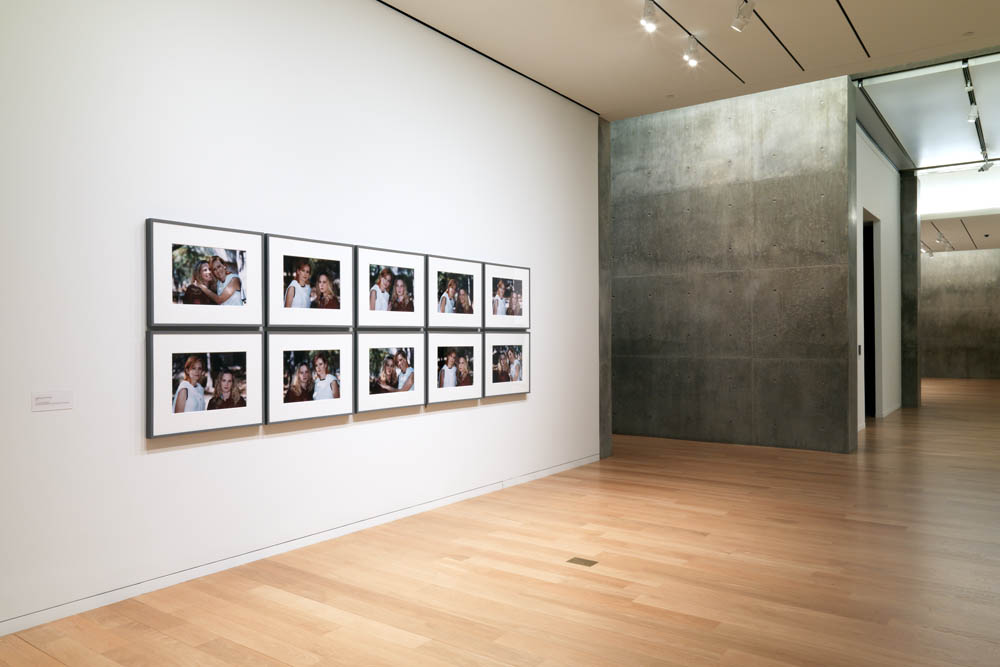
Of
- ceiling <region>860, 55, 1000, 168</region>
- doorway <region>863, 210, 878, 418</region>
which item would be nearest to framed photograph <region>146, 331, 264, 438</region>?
ceiling <region>860, 55, 1000, 168</region>

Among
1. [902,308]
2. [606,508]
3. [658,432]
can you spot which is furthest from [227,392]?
[902,308]

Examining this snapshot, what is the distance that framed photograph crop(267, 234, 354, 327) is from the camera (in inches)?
→ 206

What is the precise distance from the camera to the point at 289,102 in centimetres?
543

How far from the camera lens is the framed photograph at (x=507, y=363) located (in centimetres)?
743

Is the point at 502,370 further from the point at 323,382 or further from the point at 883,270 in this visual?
the point at 883,270

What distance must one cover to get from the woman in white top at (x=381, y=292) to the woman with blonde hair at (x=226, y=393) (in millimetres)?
1412

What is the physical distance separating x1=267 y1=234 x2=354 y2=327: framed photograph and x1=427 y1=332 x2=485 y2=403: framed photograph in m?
1.15

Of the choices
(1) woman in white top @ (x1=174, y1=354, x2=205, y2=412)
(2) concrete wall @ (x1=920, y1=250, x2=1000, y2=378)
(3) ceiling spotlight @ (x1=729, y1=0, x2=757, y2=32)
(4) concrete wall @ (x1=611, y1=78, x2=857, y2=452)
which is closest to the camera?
(1) woman in white top @ (x1=174, y1=354, x2=205, y2=412)

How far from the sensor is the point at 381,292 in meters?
6.11

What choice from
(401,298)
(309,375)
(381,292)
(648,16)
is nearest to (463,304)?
(401,298)

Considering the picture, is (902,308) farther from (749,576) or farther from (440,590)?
(440,590)

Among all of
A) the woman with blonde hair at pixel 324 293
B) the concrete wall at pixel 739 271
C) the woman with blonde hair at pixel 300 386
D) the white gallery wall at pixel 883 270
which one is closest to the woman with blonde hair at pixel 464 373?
the woman with blonde hair at pixel 324 293

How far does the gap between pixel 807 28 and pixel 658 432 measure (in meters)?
6.64

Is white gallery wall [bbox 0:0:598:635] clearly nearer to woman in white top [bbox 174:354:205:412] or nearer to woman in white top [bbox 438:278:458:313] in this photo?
woman in white top [bbox 174:354:205:412]
